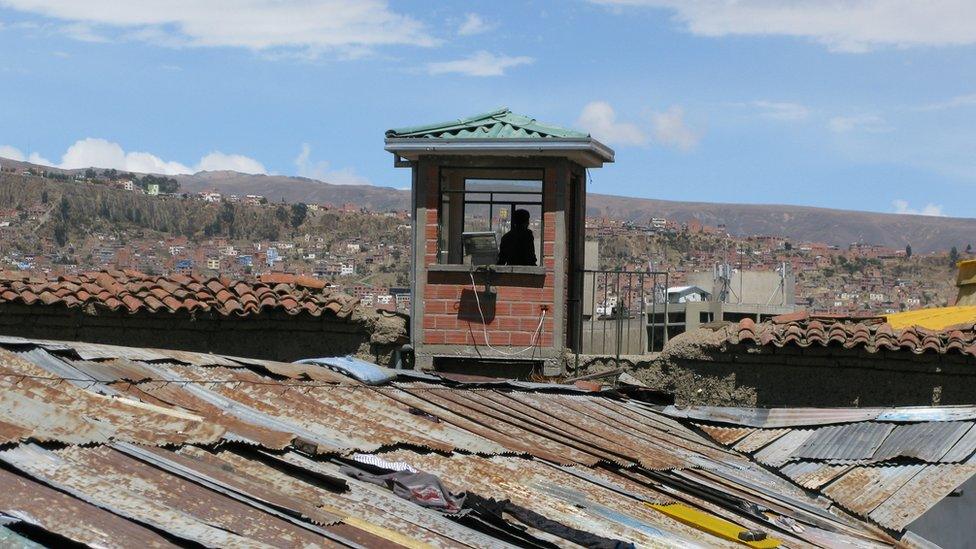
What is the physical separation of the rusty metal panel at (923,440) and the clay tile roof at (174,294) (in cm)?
682

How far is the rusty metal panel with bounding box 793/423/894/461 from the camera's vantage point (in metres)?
9.98

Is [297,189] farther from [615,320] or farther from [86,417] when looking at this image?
[86,417]

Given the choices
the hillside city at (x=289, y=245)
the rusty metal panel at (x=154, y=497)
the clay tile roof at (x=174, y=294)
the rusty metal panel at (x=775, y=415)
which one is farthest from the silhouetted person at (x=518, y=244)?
the hillside city at (x=289, y=245)

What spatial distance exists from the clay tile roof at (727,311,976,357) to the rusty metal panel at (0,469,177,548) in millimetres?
11136

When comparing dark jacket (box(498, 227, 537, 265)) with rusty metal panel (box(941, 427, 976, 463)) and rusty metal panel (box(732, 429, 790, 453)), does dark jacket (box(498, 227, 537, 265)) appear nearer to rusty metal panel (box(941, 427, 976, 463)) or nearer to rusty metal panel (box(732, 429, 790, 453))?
rusty metal panel (box(732, 429, 790, 453))

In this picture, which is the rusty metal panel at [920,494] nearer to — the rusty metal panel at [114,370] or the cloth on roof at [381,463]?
the cloth on roof at [381,463]

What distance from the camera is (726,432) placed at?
37.0ft

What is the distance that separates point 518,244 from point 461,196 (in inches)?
36.3

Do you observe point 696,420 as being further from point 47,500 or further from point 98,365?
point 47,500

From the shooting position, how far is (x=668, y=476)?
8039 mm

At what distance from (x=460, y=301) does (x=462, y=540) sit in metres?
11.0

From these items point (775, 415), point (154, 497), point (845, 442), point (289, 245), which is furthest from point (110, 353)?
point (289, 245)

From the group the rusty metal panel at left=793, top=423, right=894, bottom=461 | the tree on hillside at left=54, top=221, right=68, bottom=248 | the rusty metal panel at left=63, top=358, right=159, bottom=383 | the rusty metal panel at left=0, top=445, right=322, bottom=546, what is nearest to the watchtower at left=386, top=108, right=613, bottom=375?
the rusty metal panel at left=793, top=423, right=894, bottom=461

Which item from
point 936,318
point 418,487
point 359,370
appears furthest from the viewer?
point 936,318
